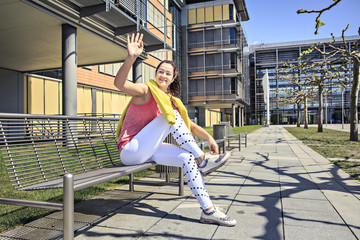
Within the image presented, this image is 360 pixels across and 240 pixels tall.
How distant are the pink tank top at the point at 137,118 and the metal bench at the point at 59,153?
0.35 meters

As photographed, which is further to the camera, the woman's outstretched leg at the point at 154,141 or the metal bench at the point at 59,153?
the woman's outstretched leg at the point at 154,141

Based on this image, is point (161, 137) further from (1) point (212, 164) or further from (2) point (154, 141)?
(1) point (212, 164)

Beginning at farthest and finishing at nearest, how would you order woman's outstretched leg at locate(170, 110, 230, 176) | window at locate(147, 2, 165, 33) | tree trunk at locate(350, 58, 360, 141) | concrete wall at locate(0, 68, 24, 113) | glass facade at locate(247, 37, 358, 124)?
glass facade at locate(247, 37, 358, 124), window at locate(147, 2, 165, 33), concrete wall at locate(0, 68, 24, 113), tree trunk at locate(350, 58, 360, 141), woman's outstretched leg at locate(170, 110, 230, 176)

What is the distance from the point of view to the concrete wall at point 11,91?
14.4 meters

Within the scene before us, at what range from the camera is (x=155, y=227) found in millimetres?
2740

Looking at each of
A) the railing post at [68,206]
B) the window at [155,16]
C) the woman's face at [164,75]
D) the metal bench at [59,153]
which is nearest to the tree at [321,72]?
the woman's face at [164,75]

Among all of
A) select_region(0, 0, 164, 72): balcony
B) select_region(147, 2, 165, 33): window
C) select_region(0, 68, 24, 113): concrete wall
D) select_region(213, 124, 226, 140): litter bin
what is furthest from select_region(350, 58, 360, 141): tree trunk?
select_region(0, 68, 24, 113): concrete wall

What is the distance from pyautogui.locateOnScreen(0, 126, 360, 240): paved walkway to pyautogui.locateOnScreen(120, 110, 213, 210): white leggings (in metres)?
0.40

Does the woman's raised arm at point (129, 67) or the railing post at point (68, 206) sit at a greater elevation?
the woman's raised arm at point (129, 67)

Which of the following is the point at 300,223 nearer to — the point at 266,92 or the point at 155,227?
the point at 155,227

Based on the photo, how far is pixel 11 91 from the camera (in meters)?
14.7

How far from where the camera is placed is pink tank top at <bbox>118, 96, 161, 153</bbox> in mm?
2922

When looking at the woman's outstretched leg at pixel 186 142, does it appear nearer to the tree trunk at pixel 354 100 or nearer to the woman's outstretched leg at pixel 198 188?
the woman's outstretched leg at pixel 198 188

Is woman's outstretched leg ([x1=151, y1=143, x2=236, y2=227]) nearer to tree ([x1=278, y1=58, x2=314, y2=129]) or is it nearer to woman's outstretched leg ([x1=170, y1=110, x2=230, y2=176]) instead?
woman's outstretched leg ([x1=170, y1=110, x2=230, y2=176])
